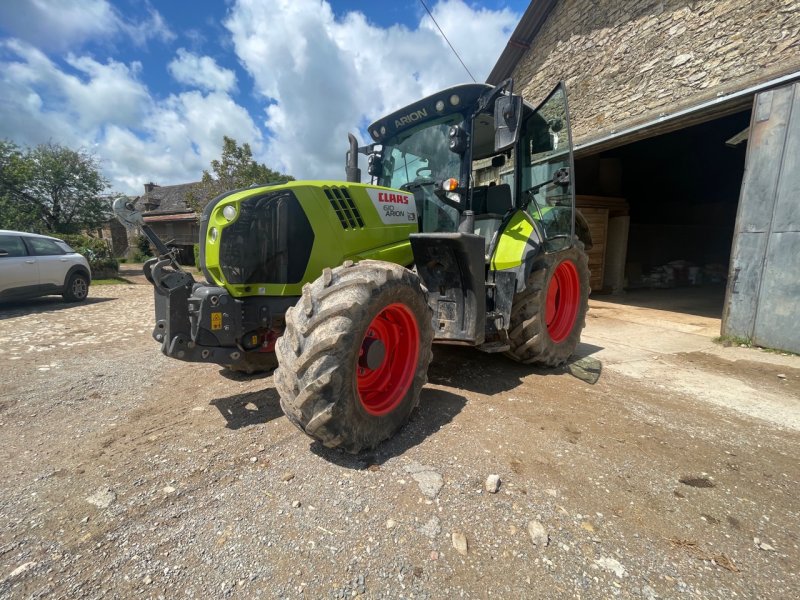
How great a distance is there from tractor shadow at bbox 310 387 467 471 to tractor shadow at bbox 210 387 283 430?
60 cm

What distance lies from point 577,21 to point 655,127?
3.82 metres

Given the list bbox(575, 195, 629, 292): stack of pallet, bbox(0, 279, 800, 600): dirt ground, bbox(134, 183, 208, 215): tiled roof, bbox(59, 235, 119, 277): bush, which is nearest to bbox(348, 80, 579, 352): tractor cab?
bbox(0, 279, 800, 600): dirt ground

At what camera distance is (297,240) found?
2840mm

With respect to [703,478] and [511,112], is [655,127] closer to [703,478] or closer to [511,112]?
[511,112]

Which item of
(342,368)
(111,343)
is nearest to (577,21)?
(342,368)

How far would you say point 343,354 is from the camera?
2.15 meters

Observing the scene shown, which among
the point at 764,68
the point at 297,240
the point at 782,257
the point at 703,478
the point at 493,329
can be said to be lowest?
the point at 703,478

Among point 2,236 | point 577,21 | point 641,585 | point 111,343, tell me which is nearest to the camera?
point 641,585

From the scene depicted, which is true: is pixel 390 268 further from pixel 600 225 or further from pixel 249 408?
pixel 600 225

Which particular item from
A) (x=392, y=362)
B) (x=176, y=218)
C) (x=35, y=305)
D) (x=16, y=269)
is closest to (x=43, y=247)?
(x=16, y=269)

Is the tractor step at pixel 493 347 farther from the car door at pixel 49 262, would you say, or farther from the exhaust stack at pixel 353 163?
the car door at pixel 49 262

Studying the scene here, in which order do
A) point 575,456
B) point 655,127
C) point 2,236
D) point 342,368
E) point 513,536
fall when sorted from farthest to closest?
1. point 2,236
2. point 655,127
3. point 575,456
4. point 342,368
5. point 513,536

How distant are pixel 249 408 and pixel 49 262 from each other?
7.97 meters

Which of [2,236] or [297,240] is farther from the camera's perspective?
[2,236]
